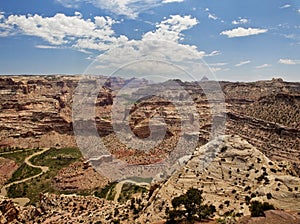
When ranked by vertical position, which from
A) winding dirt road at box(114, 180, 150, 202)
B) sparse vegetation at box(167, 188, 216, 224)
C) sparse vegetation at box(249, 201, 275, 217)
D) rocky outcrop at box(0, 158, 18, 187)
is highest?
sparse vegetation at box(249, 201, 275, 217)

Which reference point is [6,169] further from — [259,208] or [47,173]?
[259,208]

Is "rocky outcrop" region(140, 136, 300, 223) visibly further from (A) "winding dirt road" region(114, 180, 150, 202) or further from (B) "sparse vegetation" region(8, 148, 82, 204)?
(B) "sparse vegetation" region(8, 148, 82, 204)

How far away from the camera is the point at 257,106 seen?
86.2m

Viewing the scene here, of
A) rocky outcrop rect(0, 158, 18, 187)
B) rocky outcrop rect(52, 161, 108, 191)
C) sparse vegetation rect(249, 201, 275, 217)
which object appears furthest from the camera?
rocky outcrop rect(0, 158, 18, 187)

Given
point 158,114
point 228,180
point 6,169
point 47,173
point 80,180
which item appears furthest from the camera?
point 158,114

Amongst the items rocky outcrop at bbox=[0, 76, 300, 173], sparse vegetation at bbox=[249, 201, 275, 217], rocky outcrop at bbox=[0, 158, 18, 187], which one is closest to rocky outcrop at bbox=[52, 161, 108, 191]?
rocky outcrop at bbox=[0, 76, 300, 173]

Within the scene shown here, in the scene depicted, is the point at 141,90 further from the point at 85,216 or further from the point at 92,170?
Result: the point at 85,216

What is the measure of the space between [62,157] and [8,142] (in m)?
23.4

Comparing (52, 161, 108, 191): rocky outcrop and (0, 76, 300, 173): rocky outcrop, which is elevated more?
(0, 76, 300, 173): rocky outcrop

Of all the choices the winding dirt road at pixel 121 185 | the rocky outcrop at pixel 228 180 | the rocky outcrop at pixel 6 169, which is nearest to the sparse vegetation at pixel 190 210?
the rocky outcrop at pixel 228 180

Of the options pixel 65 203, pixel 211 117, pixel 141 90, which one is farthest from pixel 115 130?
pixel 65 203

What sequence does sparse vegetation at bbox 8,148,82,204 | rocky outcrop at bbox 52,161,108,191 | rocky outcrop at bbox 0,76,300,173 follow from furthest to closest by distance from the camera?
rocky outcrop at bbox 0,76,300,173
sparse vegetation at bbox 8,148,82,204
rocky outcrop at bbox 52,161,108,191

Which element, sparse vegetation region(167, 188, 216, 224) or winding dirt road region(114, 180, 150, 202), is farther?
winding dirt road region(114, 180, 150, 202)

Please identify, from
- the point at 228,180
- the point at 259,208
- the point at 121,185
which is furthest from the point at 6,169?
the point at 259,208
